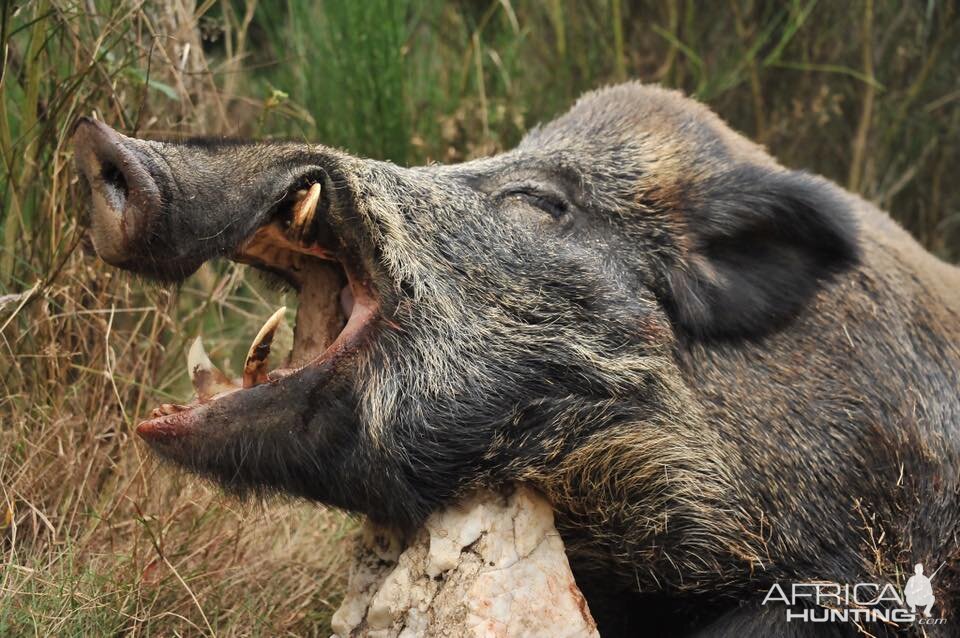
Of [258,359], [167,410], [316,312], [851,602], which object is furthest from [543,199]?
[851,602]

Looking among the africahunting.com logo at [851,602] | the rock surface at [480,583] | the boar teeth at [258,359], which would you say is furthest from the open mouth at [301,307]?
the africahunting.com logo at [851,602]

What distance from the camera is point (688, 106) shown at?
376cm

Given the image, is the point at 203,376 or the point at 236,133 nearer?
the point at 203,376

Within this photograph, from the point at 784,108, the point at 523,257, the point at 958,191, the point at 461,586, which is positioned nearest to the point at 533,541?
the point at 461,586

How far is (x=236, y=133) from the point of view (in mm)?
3859

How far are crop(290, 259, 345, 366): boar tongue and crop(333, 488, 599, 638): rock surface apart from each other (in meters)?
0.51

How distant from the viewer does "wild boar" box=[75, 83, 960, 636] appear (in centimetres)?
278

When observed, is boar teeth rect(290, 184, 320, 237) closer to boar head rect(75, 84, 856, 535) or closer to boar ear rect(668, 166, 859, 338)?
boar head rect(75, 84, 856, 535)

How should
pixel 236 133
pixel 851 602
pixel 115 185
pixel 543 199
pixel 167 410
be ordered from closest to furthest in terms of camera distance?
pixel 115 185 → pixel 167 410 → pixel 851 602 → pixel 543 199 → pixel 236 133

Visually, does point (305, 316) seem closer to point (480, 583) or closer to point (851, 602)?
point (480, 583)

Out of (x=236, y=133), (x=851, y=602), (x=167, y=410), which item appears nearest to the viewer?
(x=167, y=410)

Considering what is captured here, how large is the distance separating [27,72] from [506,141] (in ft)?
9.11

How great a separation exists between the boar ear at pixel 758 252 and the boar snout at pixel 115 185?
1407mm

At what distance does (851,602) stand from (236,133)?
2.32 m
